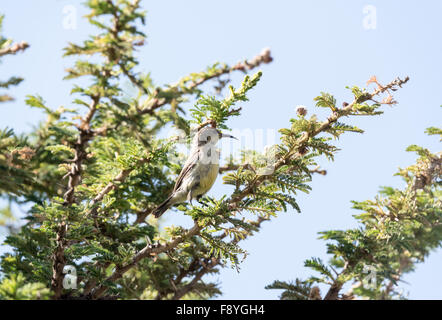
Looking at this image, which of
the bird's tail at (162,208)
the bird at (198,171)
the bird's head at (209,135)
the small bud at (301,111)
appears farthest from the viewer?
the bird's tail at (162,208)

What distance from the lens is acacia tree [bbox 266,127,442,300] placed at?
273 inches

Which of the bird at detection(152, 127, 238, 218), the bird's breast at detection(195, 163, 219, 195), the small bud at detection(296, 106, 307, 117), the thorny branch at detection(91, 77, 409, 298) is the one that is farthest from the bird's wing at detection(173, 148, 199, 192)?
the small bud at detection(296, 106, 307, 117)

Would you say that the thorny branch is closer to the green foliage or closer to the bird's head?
the bird's head

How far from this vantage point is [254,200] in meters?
5.86

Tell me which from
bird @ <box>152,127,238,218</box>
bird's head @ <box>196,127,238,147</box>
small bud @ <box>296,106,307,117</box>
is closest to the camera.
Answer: small bud @ <box>296,106,307,117</box>

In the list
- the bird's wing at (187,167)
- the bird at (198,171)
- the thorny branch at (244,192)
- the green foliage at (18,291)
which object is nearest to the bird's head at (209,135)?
the bird at (198,171)

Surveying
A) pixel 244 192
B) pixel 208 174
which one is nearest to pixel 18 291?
pixel 244 192

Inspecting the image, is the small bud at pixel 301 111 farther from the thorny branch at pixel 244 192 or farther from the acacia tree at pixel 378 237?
A: the acacia tree at pixel 378 237

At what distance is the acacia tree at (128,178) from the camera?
426 centimetres

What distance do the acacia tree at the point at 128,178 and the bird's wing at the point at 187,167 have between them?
21 centimetres

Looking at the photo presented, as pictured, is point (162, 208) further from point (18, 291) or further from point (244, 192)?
point (18, 291)

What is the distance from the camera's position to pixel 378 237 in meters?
6.89

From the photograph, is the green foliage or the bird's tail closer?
the green foliage
